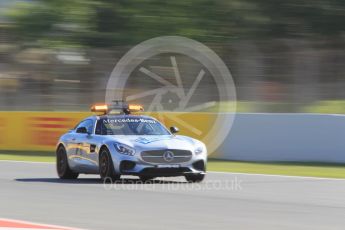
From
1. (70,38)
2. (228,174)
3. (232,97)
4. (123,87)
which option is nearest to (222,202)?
(228,174)

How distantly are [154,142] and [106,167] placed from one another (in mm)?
932

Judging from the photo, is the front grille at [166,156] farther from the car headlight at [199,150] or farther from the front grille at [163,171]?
the car headlight at [199,150]

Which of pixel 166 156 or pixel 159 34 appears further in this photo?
pixel 159 34

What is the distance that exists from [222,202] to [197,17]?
25.8 meters

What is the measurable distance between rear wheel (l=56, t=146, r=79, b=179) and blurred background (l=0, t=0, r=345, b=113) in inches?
608

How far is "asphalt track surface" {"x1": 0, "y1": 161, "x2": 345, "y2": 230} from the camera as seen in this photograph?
330 inches

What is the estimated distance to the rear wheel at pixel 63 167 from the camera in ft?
48.7

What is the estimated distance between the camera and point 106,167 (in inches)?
527

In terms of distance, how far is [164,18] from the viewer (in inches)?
1403

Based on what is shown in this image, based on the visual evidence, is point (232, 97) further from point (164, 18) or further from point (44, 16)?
point (44, 16)

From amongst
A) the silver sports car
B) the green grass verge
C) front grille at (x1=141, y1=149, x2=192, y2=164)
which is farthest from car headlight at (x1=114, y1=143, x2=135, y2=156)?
the green grass verge

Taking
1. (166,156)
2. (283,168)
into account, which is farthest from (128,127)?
(283,168)

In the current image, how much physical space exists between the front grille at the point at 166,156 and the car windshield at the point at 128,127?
1001 mm

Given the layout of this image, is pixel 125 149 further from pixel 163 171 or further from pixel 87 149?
pixel 87 149
